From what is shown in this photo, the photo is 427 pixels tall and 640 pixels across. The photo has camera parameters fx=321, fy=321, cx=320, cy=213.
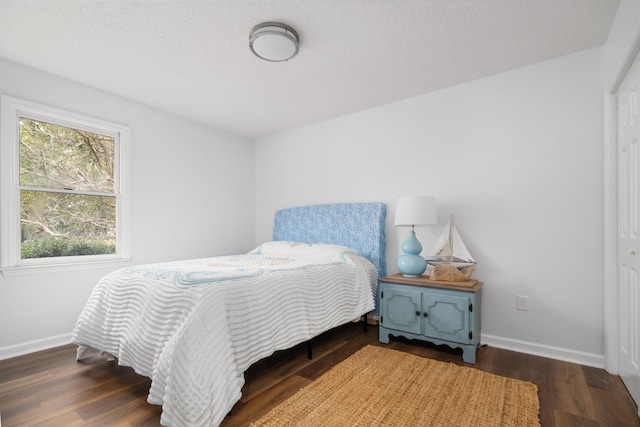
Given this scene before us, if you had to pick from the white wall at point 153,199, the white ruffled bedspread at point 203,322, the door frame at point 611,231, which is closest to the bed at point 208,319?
the white ruffled bedspread at point 203,322

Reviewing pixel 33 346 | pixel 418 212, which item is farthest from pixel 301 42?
pixel 33 346

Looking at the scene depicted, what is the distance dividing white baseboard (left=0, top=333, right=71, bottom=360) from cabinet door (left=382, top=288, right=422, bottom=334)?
9.32ft

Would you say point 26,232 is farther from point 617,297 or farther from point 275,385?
point 617,297

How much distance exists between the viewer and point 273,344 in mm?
2020

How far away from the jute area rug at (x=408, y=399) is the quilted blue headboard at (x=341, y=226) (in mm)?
1142

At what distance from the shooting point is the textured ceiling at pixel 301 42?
1.96 metres

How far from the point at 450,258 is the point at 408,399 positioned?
138cm

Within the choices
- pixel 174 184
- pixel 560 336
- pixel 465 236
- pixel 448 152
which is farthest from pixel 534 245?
pixel 174 184

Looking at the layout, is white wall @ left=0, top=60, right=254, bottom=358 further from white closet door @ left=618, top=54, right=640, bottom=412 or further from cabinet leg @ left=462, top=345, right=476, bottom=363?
white closet door @ left=618, top=54, right=640, bottom=412

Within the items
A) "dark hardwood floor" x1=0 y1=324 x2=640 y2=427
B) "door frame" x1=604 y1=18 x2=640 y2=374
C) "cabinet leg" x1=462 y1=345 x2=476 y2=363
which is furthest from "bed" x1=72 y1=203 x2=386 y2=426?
"door frame" x1=604 y1=18 x2=640 y2=374

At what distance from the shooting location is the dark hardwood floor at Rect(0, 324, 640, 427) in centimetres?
170

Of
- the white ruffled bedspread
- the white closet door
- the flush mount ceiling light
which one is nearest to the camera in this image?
the white ruffled bedspread

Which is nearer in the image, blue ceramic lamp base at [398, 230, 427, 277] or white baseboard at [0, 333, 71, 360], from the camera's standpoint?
white baseboard at [0, 333, 71, 360]

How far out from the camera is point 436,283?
2.59 m
